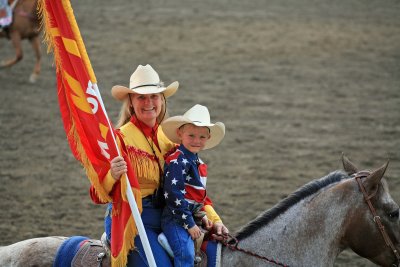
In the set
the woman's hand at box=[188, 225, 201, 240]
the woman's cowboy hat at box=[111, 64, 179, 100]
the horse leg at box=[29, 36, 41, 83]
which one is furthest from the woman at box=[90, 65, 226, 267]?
→ the horse leg at box=[29, 36, 41, 83]

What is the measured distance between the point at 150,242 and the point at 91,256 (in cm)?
45

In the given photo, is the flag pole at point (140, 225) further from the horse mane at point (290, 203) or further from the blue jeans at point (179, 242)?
the horse mane at point (290, 203)

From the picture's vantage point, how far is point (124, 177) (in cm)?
420

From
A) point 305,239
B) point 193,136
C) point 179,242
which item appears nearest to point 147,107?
point 193,136

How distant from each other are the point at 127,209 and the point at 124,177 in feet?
0.75

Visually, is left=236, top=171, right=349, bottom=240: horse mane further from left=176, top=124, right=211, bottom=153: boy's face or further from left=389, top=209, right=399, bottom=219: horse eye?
left=176, top=124, right=211, bottom=153: boy's face

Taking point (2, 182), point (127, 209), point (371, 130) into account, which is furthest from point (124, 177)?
point (371, 130)

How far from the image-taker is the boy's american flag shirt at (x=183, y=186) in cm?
428

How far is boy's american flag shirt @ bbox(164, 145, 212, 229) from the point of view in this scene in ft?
14.0

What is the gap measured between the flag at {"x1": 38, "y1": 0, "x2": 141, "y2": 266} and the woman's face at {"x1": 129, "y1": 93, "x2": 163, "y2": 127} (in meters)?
0.23

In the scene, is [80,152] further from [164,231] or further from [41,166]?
[41,166]

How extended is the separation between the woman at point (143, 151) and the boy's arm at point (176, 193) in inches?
6.3

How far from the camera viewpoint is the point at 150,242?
14.3 ft

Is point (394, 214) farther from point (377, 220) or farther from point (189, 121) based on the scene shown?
point (189, 121)
